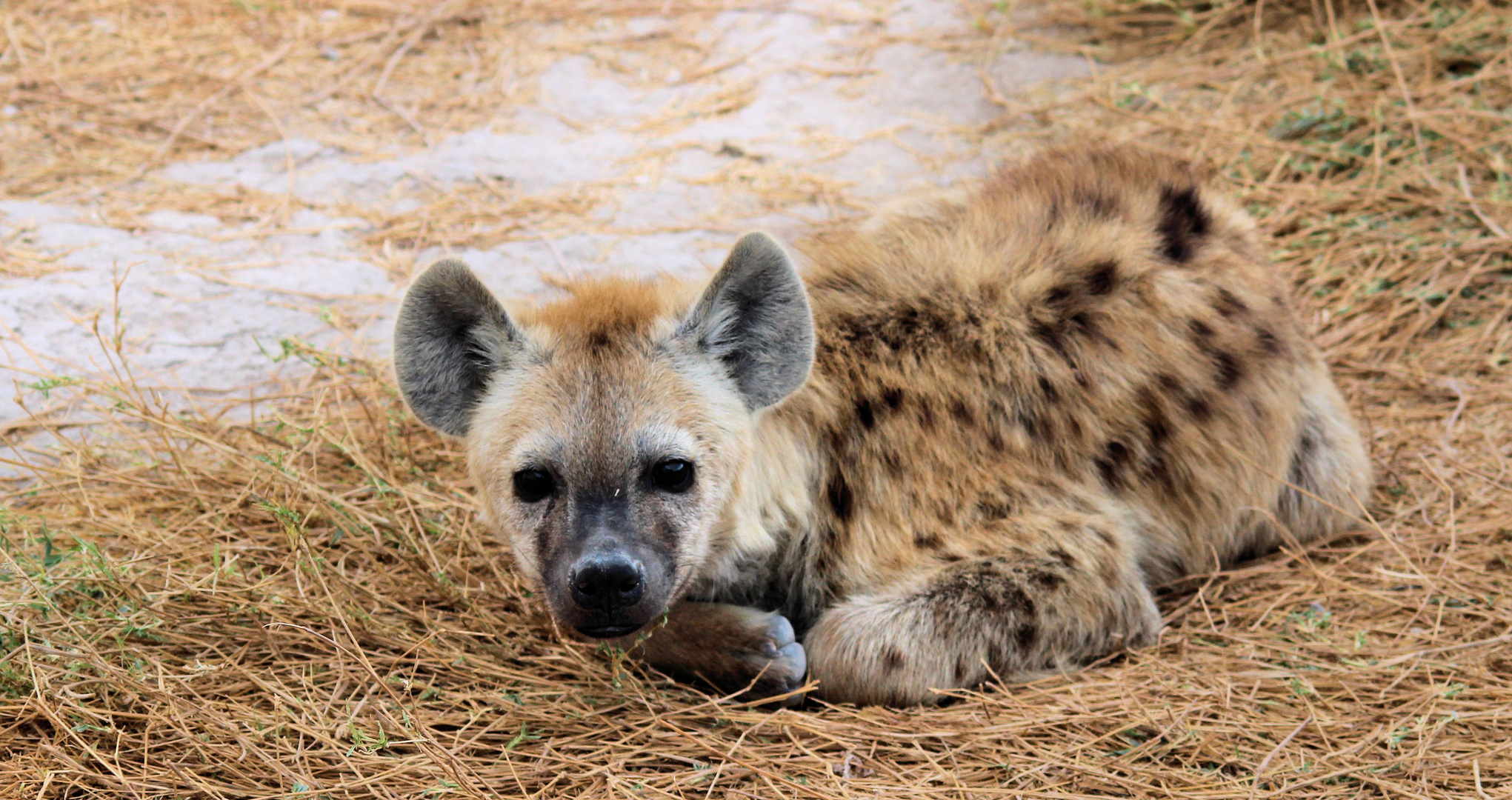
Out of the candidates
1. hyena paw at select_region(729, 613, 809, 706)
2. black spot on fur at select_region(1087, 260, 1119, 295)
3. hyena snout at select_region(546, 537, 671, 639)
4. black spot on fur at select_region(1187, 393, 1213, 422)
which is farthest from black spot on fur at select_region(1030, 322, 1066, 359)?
hyena snout at select_region(546, 537, 671, 639)

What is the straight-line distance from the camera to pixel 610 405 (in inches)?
84.0

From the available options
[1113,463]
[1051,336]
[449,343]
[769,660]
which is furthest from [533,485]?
[1113,463]

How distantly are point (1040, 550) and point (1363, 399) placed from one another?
1463mm

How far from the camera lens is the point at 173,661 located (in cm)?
231

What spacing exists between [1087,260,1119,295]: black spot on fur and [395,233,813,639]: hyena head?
0.77 meters

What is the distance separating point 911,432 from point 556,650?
2.85 ft

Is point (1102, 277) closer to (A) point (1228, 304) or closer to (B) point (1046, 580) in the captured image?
(A) point (1228, 304)

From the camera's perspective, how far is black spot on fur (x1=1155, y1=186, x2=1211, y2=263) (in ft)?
9.08

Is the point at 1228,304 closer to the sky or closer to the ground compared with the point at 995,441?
closer to the sky

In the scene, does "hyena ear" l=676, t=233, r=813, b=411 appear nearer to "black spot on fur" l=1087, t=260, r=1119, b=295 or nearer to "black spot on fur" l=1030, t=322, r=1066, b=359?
"black spot on fur" l=1030, t=322, r=1066, b=359

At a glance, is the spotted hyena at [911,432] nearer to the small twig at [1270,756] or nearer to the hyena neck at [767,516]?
the hyena neck at [767,516]

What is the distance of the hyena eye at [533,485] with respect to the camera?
2.15m

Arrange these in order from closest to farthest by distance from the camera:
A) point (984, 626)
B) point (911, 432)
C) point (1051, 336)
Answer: point (984, 626) → point (911, 432) → point (1051, 336)

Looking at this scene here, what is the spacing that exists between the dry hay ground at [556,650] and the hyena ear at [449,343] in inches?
18.2
